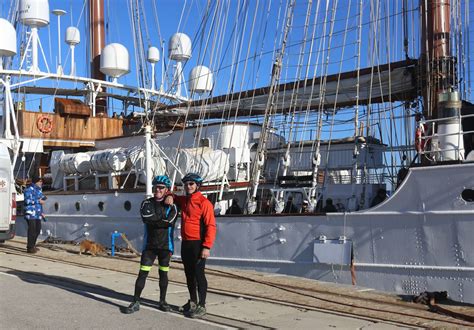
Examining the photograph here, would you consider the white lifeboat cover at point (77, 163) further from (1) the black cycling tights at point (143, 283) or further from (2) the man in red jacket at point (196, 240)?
(2) the man in red jacket at point (196, 240)

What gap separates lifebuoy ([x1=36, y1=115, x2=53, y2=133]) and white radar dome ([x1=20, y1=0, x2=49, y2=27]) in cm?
438

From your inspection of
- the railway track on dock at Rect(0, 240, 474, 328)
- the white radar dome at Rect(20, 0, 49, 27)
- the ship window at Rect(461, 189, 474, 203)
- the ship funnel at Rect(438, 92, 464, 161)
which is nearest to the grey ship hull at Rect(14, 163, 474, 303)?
the ship window at Rect(461, 189, 474, 203)

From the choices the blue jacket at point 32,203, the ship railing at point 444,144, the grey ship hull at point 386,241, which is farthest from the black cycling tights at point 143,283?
the blue jacket at point 32,203

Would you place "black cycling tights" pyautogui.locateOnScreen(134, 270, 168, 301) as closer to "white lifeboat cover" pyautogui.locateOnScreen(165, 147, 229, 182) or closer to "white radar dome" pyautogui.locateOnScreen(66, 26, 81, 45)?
"white lifeboat cover" pyautogui.locateOnScreen(165, 147, 229, 182)

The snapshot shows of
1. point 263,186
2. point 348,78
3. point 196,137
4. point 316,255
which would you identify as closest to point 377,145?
point 348,78

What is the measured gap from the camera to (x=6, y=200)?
12.0 m

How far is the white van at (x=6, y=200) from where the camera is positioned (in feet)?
38.8

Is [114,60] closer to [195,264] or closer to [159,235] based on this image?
[159,235]

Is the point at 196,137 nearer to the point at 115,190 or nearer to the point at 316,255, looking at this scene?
the point at 115,190

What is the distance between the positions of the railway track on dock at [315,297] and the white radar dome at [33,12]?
12.5m

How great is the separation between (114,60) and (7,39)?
402 cm

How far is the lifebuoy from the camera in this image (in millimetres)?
17703

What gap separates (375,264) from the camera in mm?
8820


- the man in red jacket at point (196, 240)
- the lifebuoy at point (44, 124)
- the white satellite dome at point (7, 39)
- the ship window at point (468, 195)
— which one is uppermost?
the white satellite dome at point (7, 39)
